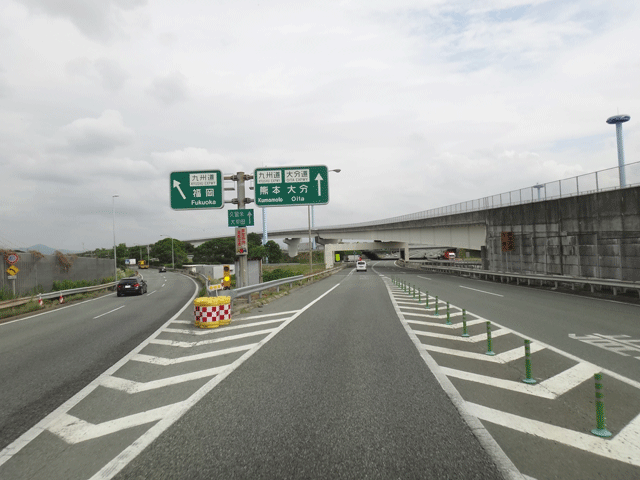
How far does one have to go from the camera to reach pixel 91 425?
5129 millimetres

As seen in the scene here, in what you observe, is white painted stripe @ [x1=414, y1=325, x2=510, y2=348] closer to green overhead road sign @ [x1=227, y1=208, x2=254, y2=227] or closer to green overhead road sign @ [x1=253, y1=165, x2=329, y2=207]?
green overhead road sign @ [x1=227, y1=208, x2=254, y2=227]

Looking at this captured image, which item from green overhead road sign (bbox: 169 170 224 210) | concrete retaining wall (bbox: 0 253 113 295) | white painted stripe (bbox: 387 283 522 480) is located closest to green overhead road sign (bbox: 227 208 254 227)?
green overhead road sign (bbox: 169 170 224 210)

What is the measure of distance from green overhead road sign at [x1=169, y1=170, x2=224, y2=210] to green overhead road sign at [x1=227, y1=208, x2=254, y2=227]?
3.26 ft

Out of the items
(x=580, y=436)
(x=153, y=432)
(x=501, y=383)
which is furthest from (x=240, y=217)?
(x=580, y=436)

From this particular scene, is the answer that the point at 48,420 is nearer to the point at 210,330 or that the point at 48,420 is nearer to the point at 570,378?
the point at 210,330

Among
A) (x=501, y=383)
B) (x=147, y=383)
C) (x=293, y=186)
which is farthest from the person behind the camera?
(x=293, y=186)

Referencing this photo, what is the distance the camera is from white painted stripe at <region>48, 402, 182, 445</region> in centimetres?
479

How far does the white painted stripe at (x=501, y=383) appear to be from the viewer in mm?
6031

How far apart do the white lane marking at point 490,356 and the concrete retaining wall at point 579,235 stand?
13.6 meters

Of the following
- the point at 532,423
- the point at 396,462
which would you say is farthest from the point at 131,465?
the point at 532,423

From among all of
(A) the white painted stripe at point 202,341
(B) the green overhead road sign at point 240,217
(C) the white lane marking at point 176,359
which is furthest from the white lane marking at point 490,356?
(B) the green overhead road sign at point 240,217

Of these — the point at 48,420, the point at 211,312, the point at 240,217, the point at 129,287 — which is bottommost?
the point at 48,420

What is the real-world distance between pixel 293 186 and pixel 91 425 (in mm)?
16068

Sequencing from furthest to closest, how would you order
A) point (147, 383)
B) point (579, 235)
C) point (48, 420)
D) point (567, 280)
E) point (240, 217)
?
point (579, 235) → point (567, 280) → point (240, 217) → point (147, 383) → point (48, 420)
